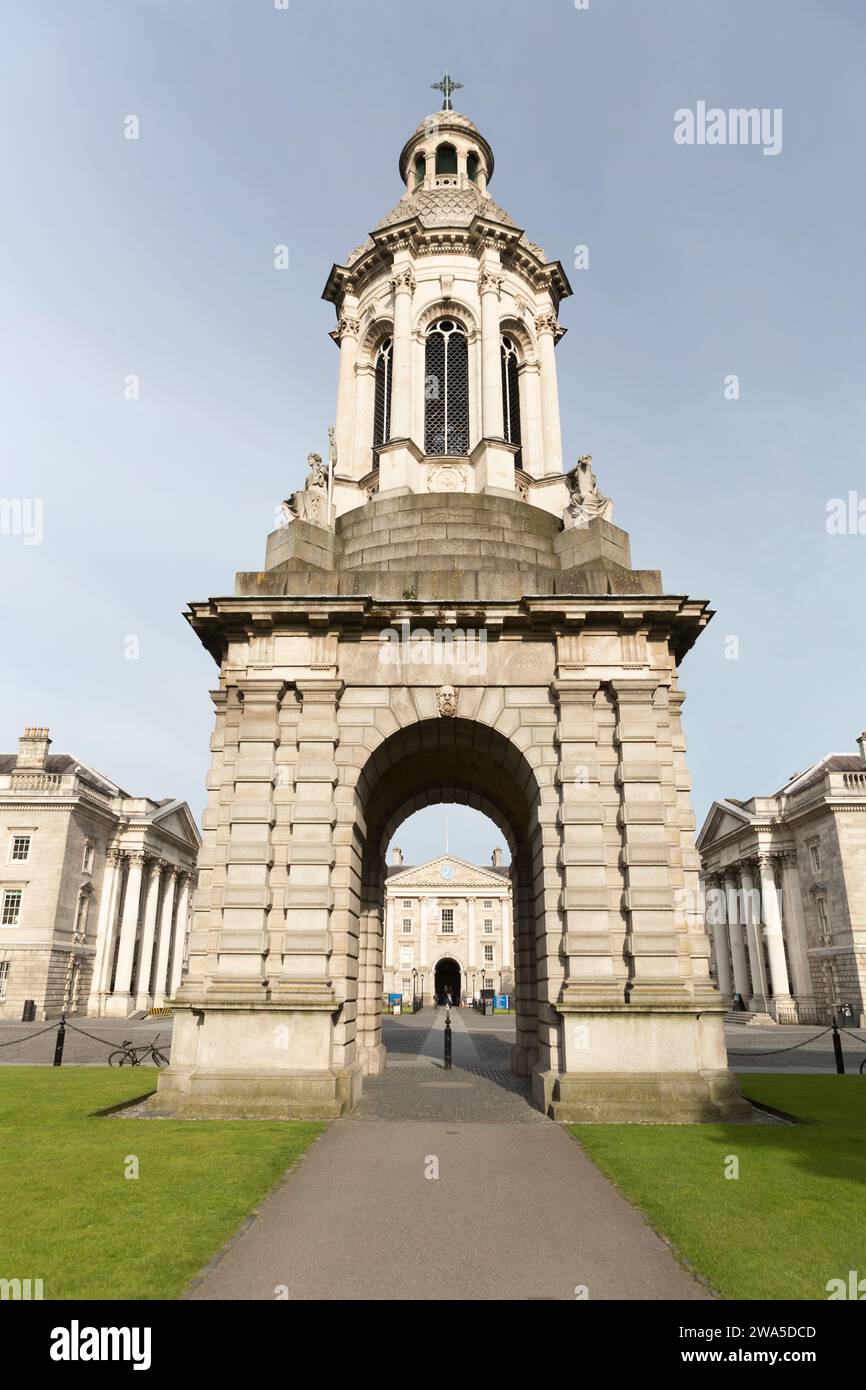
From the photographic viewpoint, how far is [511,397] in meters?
25.1

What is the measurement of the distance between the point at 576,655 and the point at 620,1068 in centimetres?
795

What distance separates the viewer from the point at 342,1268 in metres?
7.16

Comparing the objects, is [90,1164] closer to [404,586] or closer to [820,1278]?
[820,1278]

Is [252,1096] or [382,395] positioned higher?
[382,395]

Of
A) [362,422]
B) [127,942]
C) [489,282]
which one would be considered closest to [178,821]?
[127,942]

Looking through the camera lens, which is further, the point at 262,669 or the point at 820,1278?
the point at 262,669

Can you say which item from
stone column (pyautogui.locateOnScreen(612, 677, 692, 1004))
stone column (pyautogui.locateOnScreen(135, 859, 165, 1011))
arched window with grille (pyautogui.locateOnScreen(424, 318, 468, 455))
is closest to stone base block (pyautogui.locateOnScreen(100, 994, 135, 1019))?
stone column (pyautogui.locateOnScreen(135, 859, 165, 1011))

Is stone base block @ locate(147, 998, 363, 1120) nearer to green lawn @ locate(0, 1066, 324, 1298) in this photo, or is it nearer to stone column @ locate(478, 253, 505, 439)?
green lawn @ locate(0, 1066, 324, 1298)

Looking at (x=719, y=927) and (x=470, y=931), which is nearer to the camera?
(x=719, y=927)

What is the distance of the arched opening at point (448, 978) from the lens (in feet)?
334

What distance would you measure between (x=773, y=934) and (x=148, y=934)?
47.6 metres

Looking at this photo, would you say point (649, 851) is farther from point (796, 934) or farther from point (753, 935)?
point (753, 935)

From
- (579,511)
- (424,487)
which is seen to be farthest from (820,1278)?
Result: (424,487)

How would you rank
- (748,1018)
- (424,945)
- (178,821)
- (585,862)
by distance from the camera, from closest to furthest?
1. (585,862)
2. (748,1018)
3. (178,821)
4. (424,945)
